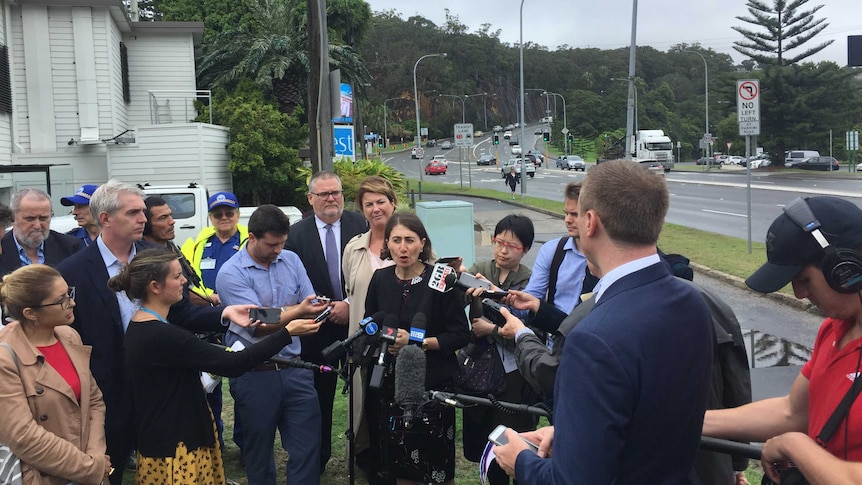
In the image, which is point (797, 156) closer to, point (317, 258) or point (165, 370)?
point (317, 258)

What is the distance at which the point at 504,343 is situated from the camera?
4590 millimetres

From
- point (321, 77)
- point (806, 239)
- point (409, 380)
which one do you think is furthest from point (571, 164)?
point (806, 239)

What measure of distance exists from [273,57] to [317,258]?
2764cm

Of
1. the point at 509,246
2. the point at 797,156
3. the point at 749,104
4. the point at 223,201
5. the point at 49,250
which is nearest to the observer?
the point at 509,246

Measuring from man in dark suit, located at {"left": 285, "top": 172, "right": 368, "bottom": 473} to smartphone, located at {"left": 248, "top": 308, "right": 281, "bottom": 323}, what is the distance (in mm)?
1380

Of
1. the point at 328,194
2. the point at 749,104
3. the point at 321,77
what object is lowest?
the point at 328,194

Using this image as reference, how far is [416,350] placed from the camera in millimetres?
3840

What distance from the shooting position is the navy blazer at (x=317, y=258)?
550cm

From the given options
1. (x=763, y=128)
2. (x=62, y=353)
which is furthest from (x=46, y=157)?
(x=763, y=128)

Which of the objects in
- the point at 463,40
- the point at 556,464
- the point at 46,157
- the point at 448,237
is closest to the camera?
the point at 556,464

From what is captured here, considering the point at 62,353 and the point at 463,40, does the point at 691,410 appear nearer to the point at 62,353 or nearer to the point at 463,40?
the point at 62,353

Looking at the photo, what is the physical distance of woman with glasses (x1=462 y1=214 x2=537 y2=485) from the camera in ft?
15.0

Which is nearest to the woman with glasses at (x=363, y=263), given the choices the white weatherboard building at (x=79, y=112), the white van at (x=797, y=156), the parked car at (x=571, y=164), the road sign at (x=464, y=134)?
the white weatherboard building at (x=79, y=112)

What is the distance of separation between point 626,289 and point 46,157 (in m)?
22.3
